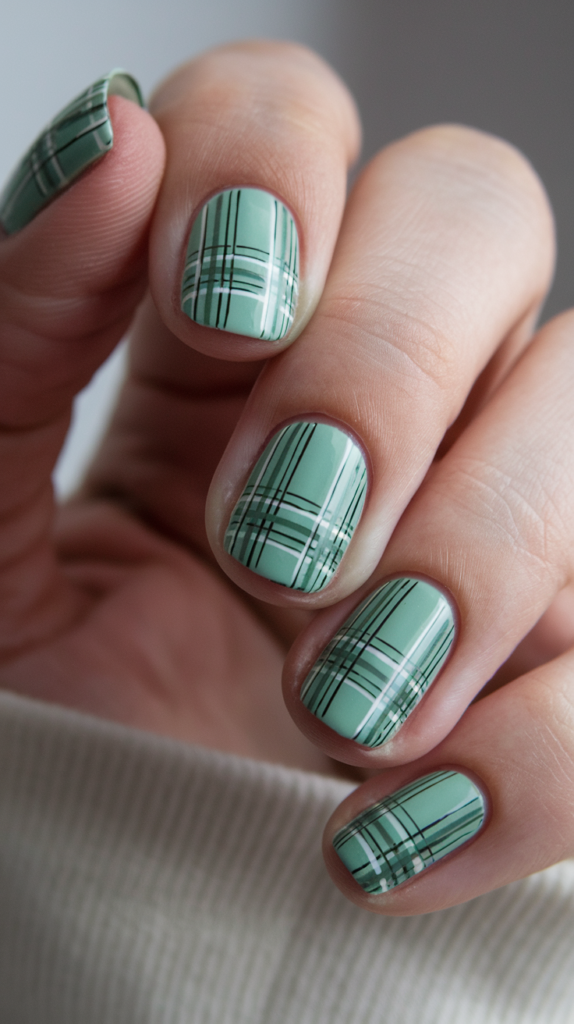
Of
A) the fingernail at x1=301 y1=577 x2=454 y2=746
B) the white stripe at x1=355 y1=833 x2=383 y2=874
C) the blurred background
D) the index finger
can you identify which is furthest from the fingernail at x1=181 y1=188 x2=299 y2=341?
the blurred background

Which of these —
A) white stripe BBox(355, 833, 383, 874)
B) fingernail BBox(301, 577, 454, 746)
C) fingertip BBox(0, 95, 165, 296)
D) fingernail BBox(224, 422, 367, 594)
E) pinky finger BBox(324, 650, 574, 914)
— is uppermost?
fingertip BBox(0, 95, 165, 296)

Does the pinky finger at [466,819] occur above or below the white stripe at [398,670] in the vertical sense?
below

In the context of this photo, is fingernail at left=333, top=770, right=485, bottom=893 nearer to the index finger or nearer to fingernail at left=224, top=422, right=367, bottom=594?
fingernail at left=224, top=422, right=367, bottom=594

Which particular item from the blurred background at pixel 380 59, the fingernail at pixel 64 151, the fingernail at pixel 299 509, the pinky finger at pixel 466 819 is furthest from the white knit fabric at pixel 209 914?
the blurred background at pixel 380 59

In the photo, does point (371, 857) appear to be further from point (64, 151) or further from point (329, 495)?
point (64, 151)

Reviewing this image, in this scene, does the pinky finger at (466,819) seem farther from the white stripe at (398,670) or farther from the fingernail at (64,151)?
the fingernail at (64,151)

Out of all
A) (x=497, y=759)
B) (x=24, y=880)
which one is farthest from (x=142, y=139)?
(x=24, y=880)

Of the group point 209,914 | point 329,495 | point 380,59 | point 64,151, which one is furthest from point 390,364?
point 380,59
